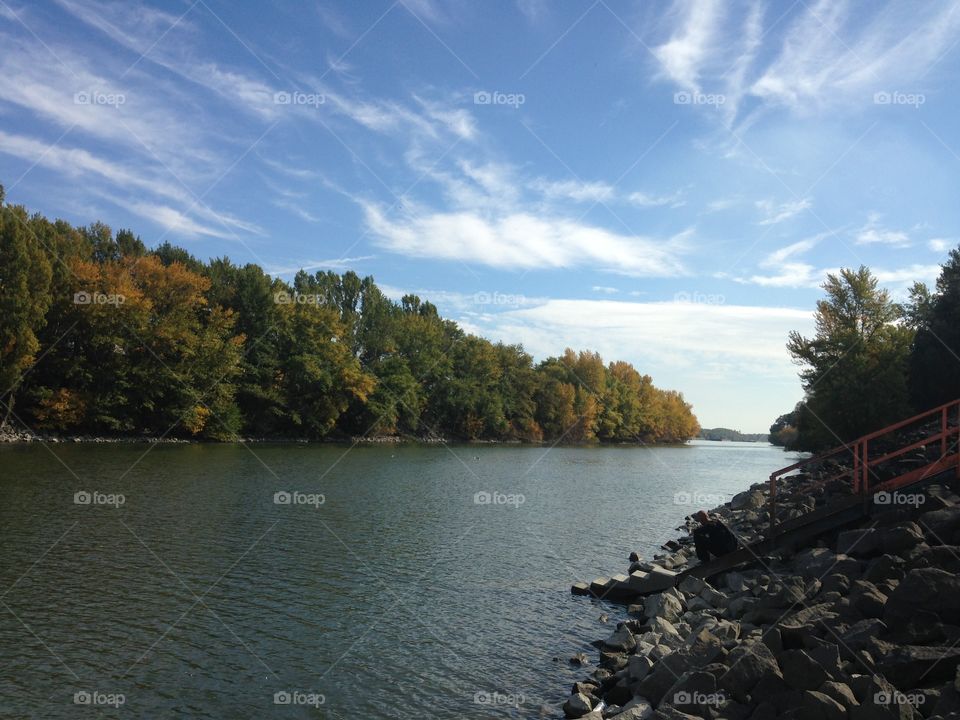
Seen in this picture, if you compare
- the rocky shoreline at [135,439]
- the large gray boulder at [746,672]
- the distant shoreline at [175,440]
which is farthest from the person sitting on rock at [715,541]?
the rocky shoreline at [135,439]

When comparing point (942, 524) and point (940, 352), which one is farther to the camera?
point (940, 352)

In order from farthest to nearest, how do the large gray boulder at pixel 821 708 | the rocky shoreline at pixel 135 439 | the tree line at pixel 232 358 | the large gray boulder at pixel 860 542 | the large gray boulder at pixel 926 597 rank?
1. the tree line at pixel 232 358
2. the rocky shoreline at pixel 135 439
3. the large gray boulder at pixel 860 542
4. the large gray boulder at pixel 926 597
5. the large gray boulder at pixel 821 708

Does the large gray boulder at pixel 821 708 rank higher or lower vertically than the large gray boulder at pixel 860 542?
lower

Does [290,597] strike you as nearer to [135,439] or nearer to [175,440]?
[135,439]

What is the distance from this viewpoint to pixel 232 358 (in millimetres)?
84250

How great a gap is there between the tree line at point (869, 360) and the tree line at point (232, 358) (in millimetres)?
58847

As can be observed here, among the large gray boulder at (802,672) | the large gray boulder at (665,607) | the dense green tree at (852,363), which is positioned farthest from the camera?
the dense green tree at (852,363)

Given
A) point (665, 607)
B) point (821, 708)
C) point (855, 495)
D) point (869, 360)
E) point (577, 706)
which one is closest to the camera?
point (821, 708)

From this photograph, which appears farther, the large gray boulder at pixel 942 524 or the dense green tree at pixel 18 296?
the dense green tree at pixel 18 296

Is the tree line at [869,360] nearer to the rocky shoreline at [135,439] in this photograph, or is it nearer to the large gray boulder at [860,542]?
the large gray boulder at [860,542]

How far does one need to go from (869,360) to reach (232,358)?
6735 centimetres

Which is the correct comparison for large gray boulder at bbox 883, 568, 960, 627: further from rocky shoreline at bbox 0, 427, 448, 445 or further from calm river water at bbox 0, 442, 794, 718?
Answer: rocky shoreline at bbox 0, 427, 448, 445

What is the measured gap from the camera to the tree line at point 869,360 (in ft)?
183

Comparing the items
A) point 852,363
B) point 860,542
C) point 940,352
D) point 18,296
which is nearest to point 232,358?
point 18,296
